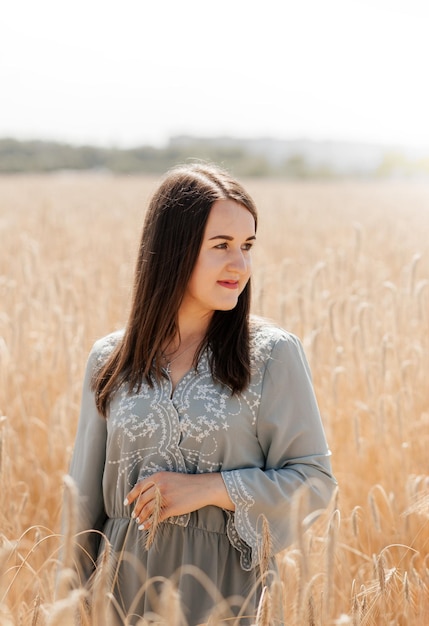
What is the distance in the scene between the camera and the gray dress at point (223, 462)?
1692 mm

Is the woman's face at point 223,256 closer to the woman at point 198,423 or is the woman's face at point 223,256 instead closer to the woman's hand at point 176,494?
the woman at point 198,423

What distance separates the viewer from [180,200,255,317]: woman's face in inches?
70.4

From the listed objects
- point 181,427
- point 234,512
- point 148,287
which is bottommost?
point 234,512

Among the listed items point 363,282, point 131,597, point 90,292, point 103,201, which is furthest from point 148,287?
point 103,201

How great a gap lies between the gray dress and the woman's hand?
0.09ft

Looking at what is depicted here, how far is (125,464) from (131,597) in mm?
281

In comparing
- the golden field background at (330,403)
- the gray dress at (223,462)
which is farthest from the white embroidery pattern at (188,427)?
the golden field background at (330,403)

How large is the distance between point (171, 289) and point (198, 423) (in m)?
0.32

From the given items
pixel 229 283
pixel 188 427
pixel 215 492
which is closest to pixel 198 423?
pixel 188 427

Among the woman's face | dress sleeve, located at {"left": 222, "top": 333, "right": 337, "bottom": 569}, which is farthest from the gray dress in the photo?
the woman's face

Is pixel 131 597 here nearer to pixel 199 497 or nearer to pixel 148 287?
pixel 199 497

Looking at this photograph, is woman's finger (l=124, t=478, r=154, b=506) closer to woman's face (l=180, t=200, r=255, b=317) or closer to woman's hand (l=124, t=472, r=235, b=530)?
woman's hand (l=124, t=472, r=235, b=530)

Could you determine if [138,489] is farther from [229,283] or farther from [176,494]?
[229,283]

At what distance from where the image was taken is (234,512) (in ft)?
5.60
